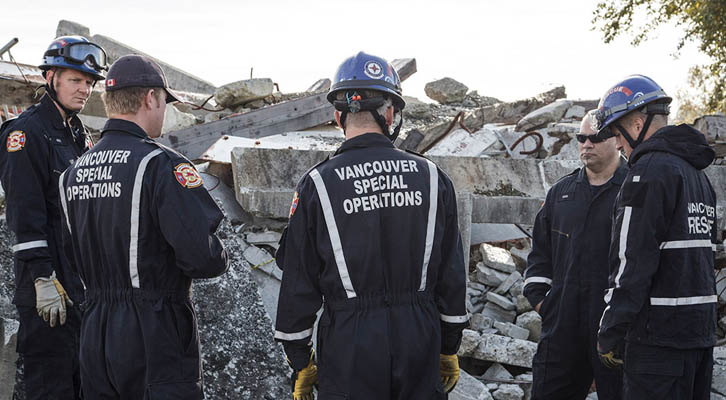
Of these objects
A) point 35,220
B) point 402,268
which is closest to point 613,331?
point 402,268

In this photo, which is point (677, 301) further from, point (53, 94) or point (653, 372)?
point (53, 94)

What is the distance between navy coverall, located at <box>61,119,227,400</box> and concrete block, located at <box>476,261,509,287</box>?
12.6ft

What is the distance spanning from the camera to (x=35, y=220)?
3.25 metres

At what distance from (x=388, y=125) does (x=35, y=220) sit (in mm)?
1840

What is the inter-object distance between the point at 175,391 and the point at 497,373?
2.84m

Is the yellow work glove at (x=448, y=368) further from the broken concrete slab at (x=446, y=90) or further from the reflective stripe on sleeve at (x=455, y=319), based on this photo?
the broken concrete slab at (x=446, y=90)

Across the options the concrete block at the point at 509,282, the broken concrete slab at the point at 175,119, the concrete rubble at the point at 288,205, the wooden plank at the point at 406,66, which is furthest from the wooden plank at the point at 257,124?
the concrete block at the point at 509,282

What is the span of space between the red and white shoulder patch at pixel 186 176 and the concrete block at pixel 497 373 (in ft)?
9.66

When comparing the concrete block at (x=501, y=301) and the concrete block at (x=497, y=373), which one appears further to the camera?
the concrete block at (x=501, y=301)

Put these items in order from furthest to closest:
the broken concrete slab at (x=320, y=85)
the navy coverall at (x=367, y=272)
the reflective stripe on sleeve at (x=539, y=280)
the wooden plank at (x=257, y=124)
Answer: the broken concrete slab at (x=320, y=85) < the wooden plank at (x=257, y=124) < the reflective stripe on sleeve at (x=539, y=280) < the navy coverall at (x=367, y=272)

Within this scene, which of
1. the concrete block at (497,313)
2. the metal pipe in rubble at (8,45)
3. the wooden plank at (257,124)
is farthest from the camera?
the wooden plank at (257,124)

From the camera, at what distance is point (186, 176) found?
272cm

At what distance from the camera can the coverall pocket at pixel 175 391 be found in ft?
8.56

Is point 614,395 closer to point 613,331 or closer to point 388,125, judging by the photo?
point 613,331
